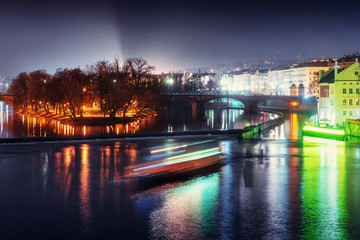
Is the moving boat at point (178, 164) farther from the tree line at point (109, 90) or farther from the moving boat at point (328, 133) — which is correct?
the tree line at point (109, 90)

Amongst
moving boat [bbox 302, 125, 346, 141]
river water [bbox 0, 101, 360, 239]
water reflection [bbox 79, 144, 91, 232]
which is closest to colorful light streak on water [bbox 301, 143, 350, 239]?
river water [bbox 0, 101, 360, 239]

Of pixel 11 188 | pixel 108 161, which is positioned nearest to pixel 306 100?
pixel 108 161

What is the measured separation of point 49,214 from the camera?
48.1 ft

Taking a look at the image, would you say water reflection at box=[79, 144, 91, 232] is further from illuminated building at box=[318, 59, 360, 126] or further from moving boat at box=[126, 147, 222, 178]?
illuminated building at box=[318, 59, 360, 126]

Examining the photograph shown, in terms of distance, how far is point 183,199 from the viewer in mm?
16578

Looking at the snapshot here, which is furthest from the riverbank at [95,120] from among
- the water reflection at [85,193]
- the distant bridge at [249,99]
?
the water reflection at [85,193]

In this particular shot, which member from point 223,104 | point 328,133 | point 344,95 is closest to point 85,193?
point 328,133

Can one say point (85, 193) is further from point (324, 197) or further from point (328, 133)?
point (328, 133)

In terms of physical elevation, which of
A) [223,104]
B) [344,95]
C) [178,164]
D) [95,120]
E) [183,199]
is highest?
[223,104]

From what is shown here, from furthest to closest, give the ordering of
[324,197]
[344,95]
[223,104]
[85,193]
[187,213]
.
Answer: [223,104], [344,95], [85,193], [324,197], [187,213]

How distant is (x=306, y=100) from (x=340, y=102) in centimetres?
5796

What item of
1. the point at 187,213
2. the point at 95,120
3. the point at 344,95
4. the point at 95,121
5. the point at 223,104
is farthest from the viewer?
the point at 223,104

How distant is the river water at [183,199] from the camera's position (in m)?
12.9

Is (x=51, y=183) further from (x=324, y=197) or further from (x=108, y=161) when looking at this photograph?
(x=324, y=197)
